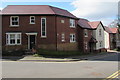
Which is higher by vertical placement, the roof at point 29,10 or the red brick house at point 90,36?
the roof at point 29,10

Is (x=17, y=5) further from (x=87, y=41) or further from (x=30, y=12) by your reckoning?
(x=87, y=41)

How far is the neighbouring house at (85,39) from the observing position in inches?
1238

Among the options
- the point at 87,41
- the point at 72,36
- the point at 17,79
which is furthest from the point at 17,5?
the point at 17,79

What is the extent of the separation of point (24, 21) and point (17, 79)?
17.4m

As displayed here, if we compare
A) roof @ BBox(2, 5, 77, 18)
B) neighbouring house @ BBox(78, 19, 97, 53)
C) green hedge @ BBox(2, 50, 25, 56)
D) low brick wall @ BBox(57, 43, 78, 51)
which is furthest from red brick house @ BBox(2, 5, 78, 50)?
neighbouring house @ BBox(78, 19, 97, 53)

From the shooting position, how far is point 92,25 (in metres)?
38.1

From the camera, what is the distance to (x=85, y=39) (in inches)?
1282

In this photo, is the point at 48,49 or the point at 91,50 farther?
the point at 91,50

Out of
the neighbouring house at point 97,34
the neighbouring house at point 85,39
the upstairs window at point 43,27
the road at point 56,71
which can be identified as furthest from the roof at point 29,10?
the road at point 56,71

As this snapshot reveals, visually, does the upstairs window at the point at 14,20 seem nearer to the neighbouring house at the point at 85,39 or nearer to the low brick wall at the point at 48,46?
the low brick wall at the point at 48,46

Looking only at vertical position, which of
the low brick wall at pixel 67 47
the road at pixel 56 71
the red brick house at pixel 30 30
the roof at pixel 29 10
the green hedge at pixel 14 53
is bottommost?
the road at pixel 56 71

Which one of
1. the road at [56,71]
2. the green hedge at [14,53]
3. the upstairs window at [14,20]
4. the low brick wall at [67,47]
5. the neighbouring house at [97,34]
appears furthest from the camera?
the neighbouring house at [97,34]

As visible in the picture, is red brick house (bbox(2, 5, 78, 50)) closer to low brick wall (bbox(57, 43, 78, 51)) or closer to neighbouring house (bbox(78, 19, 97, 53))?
low brick wall (bbox(57, 43, 78, 51))

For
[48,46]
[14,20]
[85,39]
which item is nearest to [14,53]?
[48,46]
